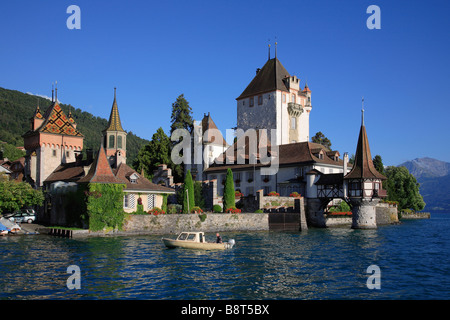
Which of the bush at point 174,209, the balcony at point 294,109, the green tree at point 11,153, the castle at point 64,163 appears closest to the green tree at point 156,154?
the castle at point 64,163

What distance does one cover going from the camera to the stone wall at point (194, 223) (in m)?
44.0

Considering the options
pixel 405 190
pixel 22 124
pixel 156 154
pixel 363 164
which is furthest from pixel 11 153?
A: pixel 405 190

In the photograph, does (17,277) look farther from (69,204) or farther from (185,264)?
(69,204)

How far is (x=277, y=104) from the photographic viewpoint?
259ft

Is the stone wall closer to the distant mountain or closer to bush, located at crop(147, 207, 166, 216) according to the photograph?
bush, located at crop(147, 207, 166, 216)

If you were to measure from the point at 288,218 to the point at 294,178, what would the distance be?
9.85 m

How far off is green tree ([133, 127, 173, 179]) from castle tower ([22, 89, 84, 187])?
664 inches

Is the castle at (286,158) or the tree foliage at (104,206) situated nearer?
the tree foliage at (104,206)

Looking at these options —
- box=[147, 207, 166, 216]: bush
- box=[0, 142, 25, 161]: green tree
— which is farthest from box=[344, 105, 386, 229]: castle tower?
box=[0, 142, 25, 161]: green tree

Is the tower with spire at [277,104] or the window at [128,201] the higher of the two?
the tower with spire at [277,104]

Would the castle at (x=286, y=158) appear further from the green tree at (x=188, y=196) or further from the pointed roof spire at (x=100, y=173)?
the pointed roof spire at (x=100, y=173)

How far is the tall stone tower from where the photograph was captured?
7956 cm

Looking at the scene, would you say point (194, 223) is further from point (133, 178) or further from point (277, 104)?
point (277, 104)

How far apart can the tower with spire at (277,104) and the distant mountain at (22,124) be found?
55678 mm
